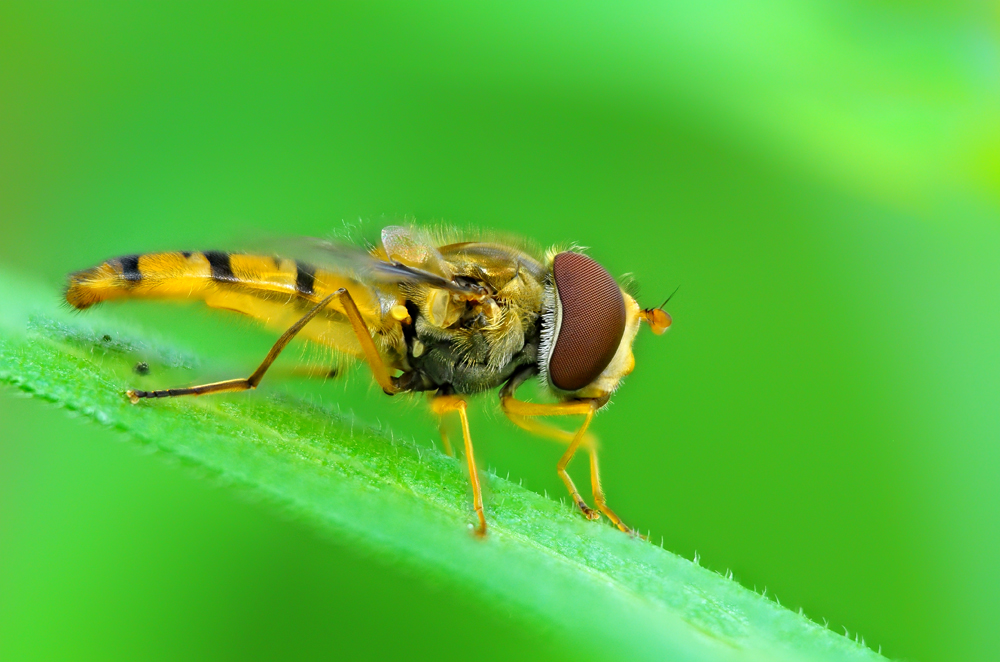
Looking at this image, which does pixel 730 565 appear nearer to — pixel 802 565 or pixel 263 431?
pixel 802 565

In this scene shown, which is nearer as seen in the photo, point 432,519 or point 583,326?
point 432,519

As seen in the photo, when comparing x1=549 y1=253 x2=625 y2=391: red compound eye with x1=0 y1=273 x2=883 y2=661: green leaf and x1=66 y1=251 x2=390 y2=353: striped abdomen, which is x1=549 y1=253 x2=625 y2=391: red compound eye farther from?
x1=66 y1=251 x2=390 y2=353: striped abdomen

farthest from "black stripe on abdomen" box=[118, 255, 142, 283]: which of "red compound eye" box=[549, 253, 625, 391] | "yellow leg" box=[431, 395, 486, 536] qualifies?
"red compound eye" box=[549, 253, 625, 391]

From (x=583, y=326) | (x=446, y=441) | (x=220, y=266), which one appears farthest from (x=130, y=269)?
(x=583, y=326)

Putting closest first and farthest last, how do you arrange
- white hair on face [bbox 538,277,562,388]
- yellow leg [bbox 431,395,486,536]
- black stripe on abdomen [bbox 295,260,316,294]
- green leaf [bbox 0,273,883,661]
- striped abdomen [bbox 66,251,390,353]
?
green leaf [bbox 0,273,883,661] → yellow leg [bbox 431,395,486,536] → striped abdomen [bbox 66,251,390,353] → black stripe on abdomen [bbox 295,260,316,294] → white hair on face [bbox 538,277,562,388]

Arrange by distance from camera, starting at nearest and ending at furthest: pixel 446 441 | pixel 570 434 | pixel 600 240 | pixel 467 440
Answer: pixel 467 440, pixel 570 434, pixel 446 441, pixel 600 240

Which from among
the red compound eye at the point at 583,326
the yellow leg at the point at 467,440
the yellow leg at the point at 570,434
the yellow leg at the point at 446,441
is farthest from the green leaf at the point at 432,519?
the yellow leg at the point at 446,441

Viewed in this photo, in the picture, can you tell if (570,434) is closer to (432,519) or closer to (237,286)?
(237,286)
